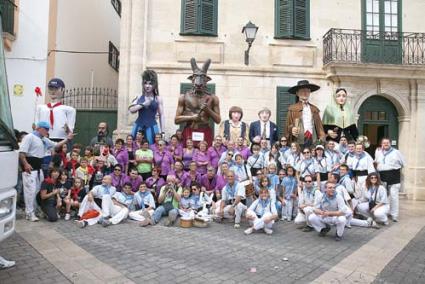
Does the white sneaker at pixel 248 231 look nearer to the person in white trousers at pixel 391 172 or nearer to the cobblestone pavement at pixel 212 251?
the cobblestone pavement at pixel 212 251

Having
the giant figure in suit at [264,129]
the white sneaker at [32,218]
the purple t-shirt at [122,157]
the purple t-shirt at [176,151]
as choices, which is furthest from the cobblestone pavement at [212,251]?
the giant figure in suit at [264,129]

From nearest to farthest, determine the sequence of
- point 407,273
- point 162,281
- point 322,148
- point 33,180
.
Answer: point 162,281 → point 407,273 → point 33,180 → point 322,148

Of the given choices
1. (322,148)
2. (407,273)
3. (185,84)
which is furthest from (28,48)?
(407,273)

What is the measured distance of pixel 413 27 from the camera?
1390 centimetres

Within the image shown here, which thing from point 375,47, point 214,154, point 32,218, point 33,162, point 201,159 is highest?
point 375,47

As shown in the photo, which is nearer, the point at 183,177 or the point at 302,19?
the point at 183,177

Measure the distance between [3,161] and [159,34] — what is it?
9840mm

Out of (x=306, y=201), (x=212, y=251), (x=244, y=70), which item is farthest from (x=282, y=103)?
(x=212, y=251)

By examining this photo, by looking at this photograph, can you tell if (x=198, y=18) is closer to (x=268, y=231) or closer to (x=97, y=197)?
(x=97, y=197)

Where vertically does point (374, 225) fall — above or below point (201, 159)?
below

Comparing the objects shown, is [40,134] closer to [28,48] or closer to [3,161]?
[3,161]

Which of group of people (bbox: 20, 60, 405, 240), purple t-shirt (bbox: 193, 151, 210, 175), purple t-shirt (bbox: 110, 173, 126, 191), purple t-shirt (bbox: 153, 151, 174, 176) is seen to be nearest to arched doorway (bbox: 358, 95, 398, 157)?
group of people (bbox: 20, 60, 405, 240)

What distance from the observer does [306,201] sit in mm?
7961

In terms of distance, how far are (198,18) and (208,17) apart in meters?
0.37
